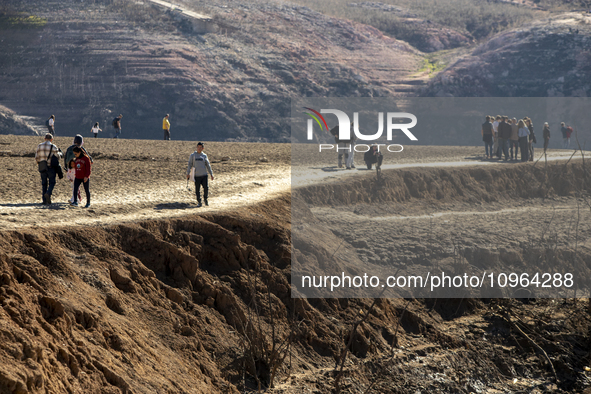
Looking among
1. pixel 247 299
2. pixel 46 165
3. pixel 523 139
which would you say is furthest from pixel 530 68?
pixel 46 165

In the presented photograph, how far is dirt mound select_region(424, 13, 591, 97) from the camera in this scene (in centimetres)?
4406

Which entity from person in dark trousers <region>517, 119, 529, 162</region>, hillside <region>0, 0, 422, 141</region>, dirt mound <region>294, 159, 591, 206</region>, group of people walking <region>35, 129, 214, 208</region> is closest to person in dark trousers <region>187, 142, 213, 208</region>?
group of people walking <region>35, 129, 214, 208</region>

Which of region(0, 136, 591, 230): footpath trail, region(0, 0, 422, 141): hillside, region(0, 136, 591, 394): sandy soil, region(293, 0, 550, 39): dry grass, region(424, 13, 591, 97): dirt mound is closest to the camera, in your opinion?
region(0, 136, 591, 394): sandy soil

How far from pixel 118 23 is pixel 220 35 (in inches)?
303

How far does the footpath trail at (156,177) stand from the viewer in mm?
10672

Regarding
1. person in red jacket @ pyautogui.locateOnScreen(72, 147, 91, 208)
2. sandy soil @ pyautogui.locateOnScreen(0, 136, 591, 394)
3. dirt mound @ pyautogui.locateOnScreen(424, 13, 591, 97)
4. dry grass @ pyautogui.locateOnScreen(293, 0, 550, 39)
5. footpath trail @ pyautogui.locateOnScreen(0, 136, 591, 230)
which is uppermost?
dry grass @ pyautogui.locateOnScreen(293, 0, 550, 39)

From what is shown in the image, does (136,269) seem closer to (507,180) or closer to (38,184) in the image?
(38,184)

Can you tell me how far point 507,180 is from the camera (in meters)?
21.2

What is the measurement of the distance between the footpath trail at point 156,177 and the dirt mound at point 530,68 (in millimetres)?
19948

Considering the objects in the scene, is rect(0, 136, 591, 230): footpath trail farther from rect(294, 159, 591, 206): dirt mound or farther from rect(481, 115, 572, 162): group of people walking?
rect(481, 115, 572, 162): group of people walking

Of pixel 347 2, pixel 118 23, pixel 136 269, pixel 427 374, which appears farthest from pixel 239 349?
pixel 347 2

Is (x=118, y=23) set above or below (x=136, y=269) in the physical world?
above

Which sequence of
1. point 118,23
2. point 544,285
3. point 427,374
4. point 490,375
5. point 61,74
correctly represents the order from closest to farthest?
1. point 427,374
2. point 490,375
3. point 544,285
4. point 61,74
5. point 118,23

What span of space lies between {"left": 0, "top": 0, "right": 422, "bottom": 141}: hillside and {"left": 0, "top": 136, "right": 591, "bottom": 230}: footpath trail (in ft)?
47.1
